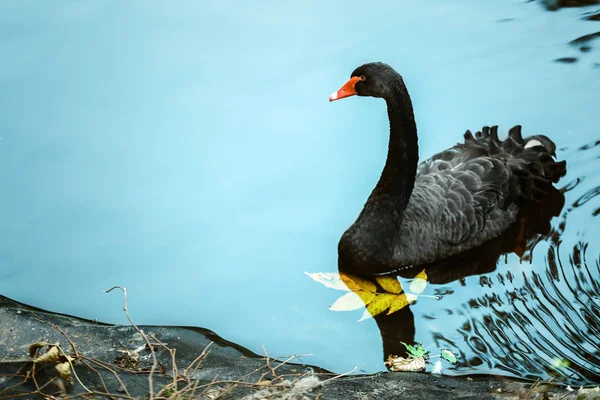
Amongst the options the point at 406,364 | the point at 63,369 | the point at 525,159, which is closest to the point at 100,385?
the point at 63,369

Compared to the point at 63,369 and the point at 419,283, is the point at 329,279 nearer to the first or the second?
the point at 419,283

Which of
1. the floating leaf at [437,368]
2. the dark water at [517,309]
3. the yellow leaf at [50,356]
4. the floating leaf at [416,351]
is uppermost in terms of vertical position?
the yellow leaf at [50,356]

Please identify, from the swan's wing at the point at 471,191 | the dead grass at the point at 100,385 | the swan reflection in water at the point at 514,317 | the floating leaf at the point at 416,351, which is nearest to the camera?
the dead grass at the point at 100,385

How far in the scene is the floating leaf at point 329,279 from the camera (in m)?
4.29

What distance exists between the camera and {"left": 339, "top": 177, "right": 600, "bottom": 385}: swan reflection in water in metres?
3.60

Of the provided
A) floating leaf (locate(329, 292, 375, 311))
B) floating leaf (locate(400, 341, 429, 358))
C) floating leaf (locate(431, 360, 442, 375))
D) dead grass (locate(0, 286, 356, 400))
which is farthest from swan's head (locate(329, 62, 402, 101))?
dead grass (locate(0, 286, 356, 400))

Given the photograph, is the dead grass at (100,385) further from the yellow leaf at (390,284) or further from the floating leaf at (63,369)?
the yellow leaf at (390,284)

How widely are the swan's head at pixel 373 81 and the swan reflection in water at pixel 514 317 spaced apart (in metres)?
0.95

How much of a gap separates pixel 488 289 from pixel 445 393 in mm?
992

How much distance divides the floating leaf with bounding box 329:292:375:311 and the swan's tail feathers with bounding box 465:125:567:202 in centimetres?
111

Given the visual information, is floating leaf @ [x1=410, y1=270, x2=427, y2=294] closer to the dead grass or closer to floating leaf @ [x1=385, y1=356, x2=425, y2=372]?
floating leaf @ [x1=385, y1=356, x2=425, y2=372]

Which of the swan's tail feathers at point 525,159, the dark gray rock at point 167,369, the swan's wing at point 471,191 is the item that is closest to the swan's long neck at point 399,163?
the swan's wing at point 471,191

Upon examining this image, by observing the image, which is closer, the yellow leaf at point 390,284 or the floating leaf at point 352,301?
the floating leaf at point 352,301

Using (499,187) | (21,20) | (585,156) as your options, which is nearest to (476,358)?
(499,187)
